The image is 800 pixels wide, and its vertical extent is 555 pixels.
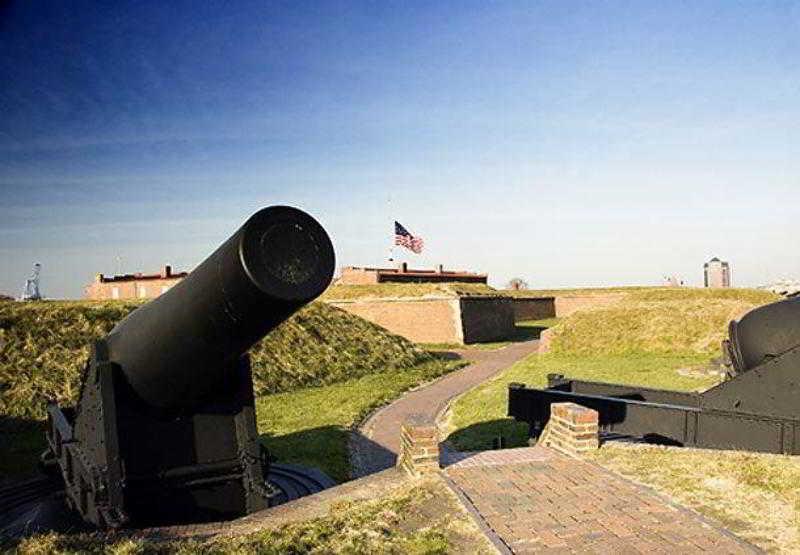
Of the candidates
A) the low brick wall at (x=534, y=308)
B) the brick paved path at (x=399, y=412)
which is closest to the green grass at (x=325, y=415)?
the brick paved path at (x=399, y=412)

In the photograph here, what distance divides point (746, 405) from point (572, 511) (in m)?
2.87

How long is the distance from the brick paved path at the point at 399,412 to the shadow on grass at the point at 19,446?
15.3 feet

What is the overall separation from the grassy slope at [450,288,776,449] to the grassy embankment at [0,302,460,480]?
7.77 feet

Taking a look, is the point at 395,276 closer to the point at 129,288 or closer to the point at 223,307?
the point at 129,288

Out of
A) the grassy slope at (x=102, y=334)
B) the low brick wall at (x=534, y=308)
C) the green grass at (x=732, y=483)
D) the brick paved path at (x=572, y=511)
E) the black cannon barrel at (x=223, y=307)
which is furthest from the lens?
the low brick wall at (x=534, y=308)

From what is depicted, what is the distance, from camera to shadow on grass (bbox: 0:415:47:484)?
8781 millimetres

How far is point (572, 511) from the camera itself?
4.40 metres

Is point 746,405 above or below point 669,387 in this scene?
above

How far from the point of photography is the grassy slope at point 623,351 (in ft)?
41.4

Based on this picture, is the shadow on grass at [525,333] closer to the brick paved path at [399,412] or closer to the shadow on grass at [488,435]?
the brick paved path at [399,412]

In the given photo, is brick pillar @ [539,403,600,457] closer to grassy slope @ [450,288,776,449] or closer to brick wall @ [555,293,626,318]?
grassy slope @ [450,288,776,449]

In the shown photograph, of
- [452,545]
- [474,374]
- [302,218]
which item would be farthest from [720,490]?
[474,374]

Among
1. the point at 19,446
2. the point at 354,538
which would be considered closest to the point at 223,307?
the point at 354,538

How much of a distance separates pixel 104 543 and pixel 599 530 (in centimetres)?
316
